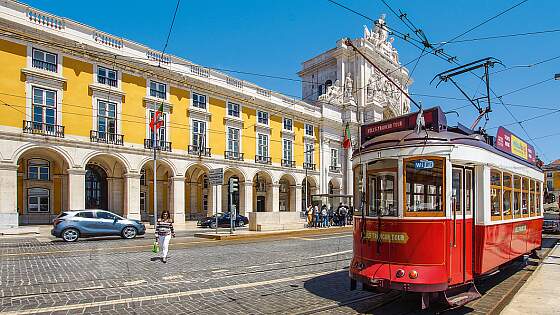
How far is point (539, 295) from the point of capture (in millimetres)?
7871

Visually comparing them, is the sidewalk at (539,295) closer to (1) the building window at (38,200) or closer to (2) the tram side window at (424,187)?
(2) the tram side window at (424,187)

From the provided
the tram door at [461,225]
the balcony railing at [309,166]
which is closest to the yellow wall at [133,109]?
the balcony railing at [309,166]

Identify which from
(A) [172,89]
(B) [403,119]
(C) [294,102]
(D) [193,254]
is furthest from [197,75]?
(B) [403,119]

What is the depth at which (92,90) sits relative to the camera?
28.0 metres

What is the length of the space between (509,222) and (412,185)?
344 centimetres

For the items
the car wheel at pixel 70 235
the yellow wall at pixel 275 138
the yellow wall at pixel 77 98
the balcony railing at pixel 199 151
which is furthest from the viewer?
the yellow wall at pixel 275 138

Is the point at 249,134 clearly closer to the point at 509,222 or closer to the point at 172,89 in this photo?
the point at 172,89

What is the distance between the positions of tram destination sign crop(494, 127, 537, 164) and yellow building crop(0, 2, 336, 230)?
62.9ft

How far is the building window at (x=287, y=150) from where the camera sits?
4319 cm

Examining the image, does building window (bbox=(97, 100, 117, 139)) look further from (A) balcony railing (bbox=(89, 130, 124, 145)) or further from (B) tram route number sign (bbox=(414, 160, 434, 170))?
(B) tram route number sign (bbox=(414, 160, 434, 170))

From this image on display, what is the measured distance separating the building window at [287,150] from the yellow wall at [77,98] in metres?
20.6

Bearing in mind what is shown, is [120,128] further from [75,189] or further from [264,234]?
[264,234]

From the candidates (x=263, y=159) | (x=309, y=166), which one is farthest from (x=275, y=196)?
(x=309, y=166)

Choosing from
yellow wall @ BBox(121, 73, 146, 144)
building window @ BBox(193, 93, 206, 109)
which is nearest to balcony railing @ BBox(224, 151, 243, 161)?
building window @ BBox(193, 93, 206, 109)
